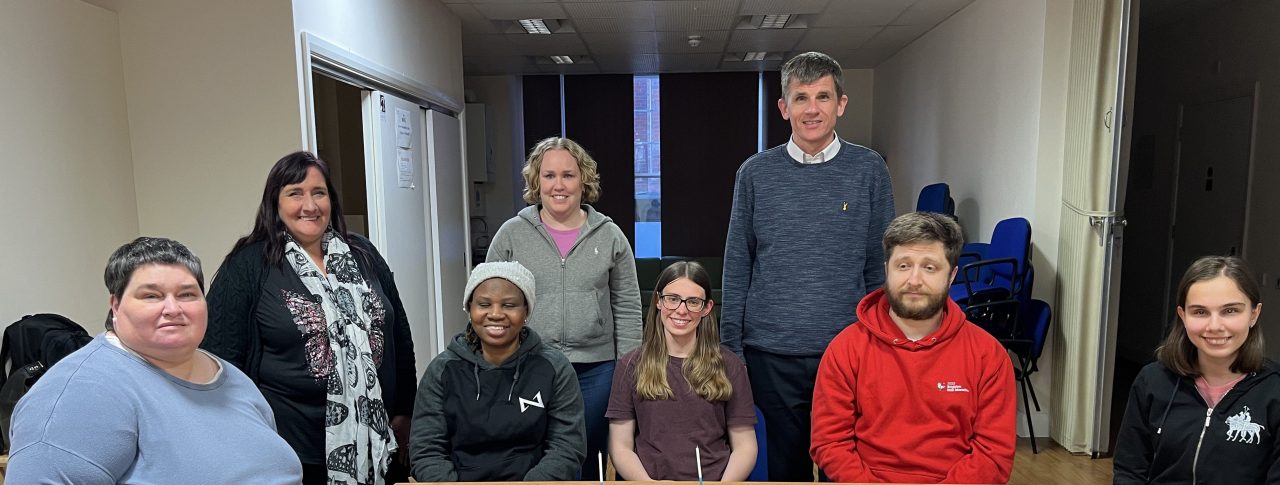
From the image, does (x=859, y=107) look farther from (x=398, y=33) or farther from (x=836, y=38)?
(x=398, y=33)

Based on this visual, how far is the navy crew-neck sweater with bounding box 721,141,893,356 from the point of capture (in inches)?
75.6

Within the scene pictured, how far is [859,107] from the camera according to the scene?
7363 millimetres

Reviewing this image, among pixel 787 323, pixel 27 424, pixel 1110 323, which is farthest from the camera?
pixel 1110 323

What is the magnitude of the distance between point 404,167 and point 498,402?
7.84ft

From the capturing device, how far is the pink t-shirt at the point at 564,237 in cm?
219

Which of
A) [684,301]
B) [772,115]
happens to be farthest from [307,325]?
[772,115]

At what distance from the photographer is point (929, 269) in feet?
5.55

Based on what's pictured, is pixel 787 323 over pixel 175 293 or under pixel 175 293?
under

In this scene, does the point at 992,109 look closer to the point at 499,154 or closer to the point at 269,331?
the point at 269,331

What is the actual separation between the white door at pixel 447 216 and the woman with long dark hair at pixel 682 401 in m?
2.82

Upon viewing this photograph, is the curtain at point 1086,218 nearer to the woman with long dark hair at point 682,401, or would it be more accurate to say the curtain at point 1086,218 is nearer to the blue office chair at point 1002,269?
the blue office chair at point 1002,269

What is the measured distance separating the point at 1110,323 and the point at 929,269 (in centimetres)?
231

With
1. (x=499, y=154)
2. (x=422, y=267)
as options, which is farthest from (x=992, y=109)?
(x=499, y=154)

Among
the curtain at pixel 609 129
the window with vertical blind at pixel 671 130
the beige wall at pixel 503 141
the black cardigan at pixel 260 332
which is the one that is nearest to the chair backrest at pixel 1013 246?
the black cardigan at pixel 260 332
